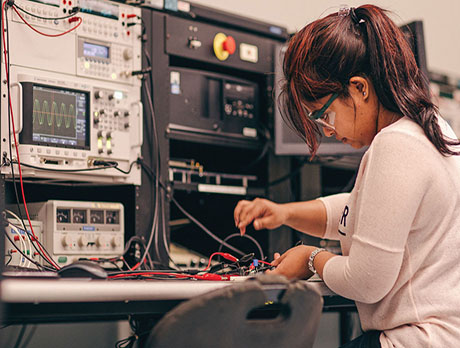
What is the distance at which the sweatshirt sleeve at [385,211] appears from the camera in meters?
1.22

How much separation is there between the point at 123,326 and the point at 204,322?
1.91 m

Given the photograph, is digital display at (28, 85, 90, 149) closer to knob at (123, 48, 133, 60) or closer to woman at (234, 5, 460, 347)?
knob at (123, 48, 133, 60)

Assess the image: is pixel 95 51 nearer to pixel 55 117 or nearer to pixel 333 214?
pixel 55 117

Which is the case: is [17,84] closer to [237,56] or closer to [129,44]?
[129,44]

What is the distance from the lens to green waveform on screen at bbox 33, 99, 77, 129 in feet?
5.78

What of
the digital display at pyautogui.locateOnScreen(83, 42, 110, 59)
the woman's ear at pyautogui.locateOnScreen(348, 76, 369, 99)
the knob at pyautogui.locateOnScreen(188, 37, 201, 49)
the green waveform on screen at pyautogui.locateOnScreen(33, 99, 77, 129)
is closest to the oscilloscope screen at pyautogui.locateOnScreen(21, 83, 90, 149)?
the green waveform on screen at pyautogui.locateOnScreen(33, 99, 77, 129)

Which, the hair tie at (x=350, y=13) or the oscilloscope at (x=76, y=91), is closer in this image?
the hair tie at (x=350, y=13)

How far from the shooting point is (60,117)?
5.94 ft

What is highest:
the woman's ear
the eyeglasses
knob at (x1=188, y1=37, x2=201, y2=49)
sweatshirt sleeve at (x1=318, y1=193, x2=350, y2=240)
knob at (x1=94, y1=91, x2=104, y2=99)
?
knob at (x1=188, y1=37, x2=201, y2=49)

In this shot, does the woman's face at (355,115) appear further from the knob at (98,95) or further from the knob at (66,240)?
the knob at (66,240)

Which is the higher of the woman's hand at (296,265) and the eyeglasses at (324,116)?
the eyeglasses at (324,116)

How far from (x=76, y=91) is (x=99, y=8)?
0.95 feet

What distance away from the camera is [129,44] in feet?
6.70

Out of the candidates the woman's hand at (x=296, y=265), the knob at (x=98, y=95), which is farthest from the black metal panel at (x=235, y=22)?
the woman's hand at (x=296, y=265)
